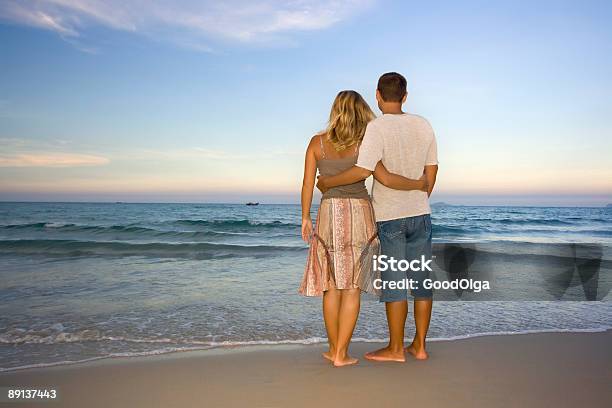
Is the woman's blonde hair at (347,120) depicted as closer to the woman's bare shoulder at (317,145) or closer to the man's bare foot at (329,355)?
the woman's bare shoulder at (317,145)

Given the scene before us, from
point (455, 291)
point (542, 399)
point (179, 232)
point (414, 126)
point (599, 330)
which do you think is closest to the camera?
point (542, 399)

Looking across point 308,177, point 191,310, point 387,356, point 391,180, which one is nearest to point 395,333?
point 387,356

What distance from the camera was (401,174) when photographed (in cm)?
321

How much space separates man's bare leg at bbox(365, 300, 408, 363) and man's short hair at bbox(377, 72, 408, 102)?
1.35 metres

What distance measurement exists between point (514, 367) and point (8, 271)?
8931 mm

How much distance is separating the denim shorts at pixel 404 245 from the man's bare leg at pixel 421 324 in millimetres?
130

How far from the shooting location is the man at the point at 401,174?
3.15m

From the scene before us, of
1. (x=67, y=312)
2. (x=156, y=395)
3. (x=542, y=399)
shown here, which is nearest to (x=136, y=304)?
(x=67, y=312)

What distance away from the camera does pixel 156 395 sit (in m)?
2.87

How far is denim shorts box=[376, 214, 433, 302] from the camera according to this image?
3219 mm

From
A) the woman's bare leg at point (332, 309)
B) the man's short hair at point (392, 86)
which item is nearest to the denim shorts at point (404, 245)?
the woman's bare leg at point (332, 309)

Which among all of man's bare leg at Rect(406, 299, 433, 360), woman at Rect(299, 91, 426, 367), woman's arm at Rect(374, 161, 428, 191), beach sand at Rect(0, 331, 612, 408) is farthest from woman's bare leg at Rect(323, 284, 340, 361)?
woman's arm at Rect(374, 161, 428, 191)

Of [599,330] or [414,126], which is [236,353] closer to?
[414,126]

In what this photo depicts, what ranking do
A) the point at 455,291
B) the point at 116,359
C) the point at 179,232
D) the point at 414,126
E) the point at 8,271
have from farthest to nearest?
the point at 179,232
the point at 8,271
the point at 455,291
the point at 116,359
the point at 414,126
